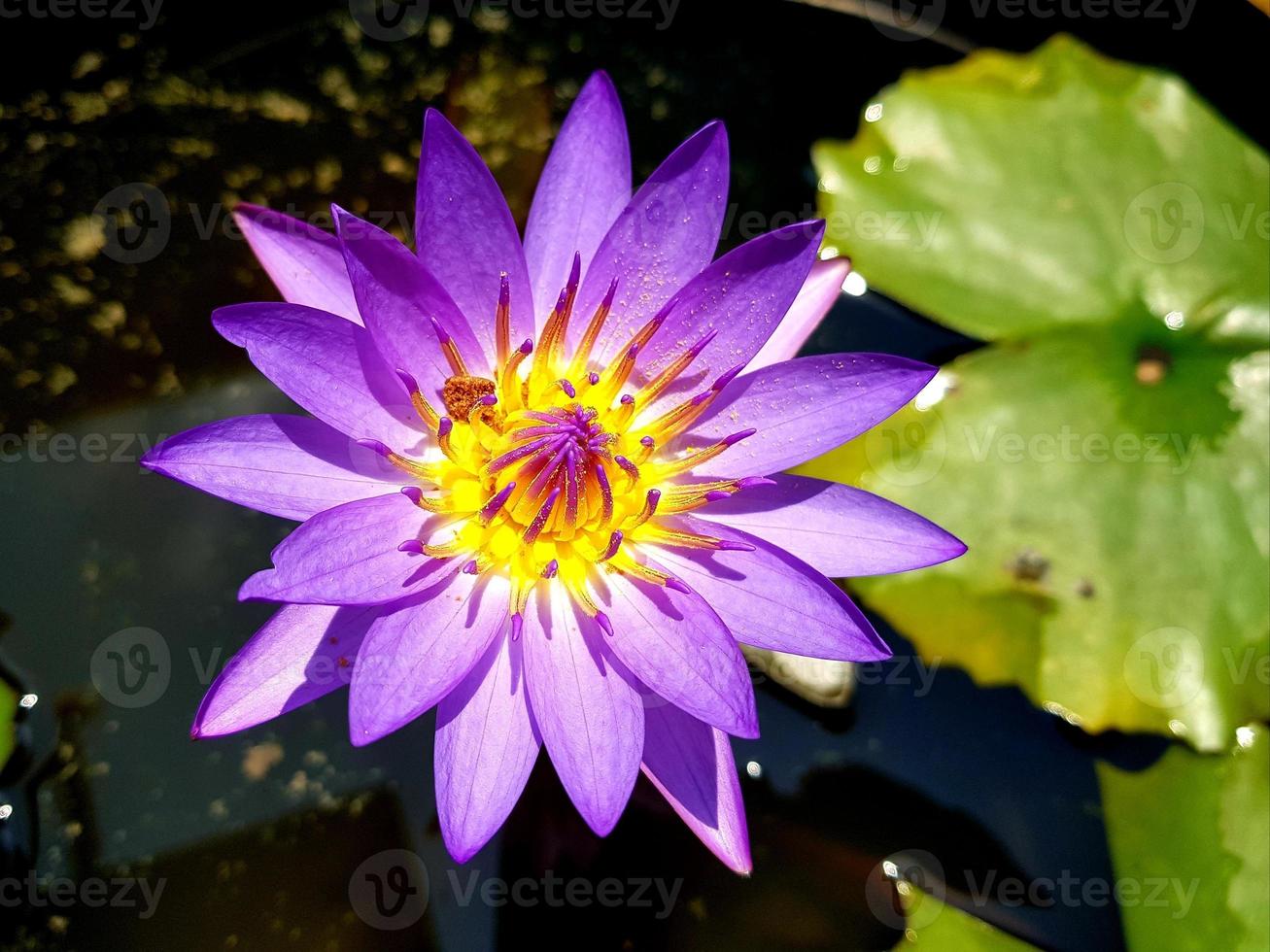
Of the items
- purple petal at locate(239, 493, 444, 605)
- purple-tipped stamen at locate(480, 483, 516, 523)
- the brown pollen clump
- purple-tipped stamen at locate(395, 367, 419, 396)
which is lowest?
purple-tipped stamen at locate(480, 483, 516, 523)

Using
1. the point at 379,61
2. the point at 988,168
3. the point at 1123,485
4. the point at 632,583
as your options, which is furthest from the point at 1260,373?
the point at 379,61

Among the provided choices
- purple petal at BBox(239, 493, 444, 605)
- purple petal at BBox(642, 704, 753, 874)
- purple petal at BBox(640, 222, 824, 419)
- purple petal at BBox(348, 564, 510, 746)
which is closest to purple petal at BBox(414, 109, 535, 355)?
purple petal at BBox(640, 222, 824, 419)

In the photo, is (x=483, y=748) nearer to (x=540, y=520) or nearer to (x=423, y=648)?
(x=423, y=648)

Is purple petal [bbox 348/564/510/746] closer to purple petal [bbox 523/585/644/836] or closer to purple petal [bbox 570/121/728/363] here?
purple petal [bbox 523/585/644/836]

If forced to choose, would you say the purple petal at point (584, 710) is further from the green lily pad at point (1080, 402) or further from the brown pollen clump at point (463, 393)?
the green lily pad at point (1080, 402)

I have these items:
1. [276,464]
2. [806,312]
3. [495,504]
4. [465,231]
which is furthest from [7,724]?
[806,312]
